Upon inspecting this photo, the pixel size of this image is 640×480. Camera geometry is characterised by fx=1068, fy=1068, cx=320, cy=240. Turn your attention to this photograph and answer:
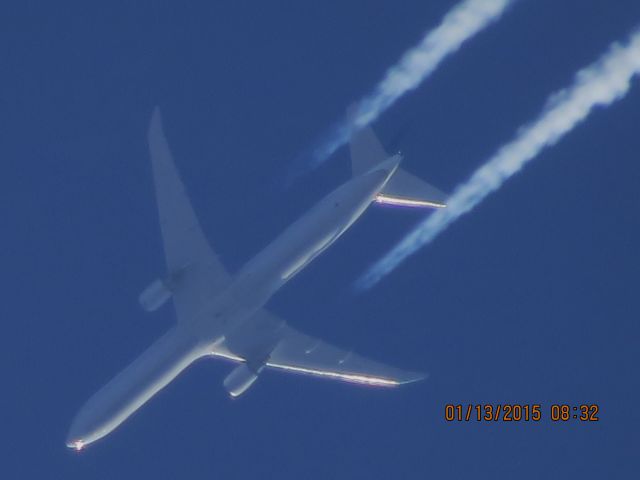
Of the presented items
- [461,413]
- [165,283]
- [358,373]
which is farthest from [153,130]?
[461,413]

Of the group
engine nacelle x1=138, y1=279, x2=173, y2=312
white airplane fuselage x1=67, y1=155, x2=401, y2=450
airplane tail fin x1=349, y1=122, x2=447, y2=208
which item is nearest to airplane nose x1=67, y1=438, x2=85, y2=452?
white airplane fuselage x1=67, y1=155, x2=401, y2=450

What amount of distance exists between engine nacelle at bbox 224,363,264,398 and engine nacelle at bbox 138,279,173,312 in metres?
4.87

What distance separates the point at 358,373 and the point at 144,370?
34.5 ft

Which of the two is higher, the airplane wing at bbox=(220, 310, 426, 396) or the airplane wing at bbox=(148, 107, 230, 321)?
the airplane wing at bbox=(148, 107, 230, 321)

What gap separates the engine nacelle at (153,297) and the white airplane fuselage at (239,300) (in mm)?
1544

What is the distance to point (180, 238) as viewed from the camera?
49.3m

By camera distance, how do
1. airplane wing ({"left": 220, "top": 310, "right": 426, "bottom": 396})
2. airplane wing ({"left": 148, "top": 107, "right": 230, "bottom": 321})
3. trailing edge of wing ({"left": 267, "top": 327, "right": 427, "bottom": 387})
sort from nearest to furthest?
airplane wing ({"left": 148, "top": 107, "right": 230, "bottom": 321}) → airplane wing ({"left": 220, "top": 310, "right": 426, "bottom": 396}) → trailing edge of wing ({"left": 267, "top": 327, "right": 427, "bottom": 387})

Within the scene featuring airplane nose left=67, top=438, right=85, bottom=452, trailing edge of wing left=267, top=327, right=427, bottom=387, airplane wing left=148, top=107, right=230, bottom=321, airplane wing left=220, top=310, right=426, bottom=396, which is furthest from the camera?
trailing edge of wing left=267, top=327, right=427, bottom=387

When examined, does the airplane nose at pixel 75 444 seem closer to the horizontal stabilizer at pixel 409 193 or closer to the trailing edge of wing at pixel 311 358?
the trailing edge of wing at pixel 311 358

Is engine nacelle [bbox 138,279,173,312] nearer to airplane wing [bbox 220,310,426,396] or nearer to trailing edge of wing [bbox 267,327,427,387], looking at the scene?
airplane wing [bbox 220,310,426,396]

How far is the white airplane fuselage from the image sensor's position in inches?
1812

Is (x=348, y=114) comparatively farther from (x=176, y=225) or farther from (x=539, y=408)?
(x=539, y=408)

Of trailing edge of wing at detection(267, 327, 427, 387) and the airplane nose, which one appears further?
trailing edge of wing at detection(267, 327, 427, 387)

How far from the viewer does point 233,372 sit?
49094 millimetres
